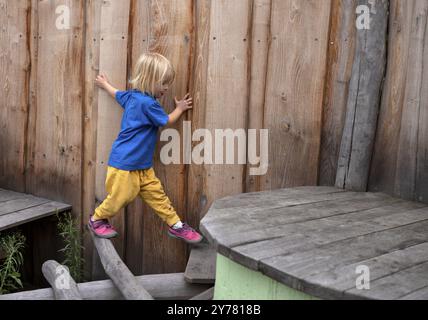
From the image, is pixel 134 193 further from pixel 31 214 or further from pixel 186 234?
pixel 31 214

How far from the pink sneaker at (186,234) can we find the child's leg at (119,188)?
12.1 inches

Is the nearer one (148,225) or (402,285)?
(402,285)

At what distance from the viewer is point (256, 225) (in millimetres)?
2270

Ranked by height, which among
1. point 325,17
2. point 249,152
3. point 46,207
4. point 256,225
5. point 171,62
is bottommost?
point 46,207

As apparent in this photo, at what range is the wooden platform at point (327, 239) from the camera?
1.76 meters

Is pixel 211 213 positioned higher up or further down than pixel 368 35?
further down

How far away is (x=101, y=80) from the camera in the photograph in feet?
10.7

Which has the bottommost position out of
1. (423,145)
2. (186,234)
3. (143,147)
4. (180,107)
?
(186,234)

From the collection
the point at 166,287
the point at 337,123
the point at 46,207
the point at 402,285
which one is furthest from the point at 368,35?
the point at 46,207

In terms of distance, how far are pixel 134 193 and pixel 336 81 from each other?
4.23ft

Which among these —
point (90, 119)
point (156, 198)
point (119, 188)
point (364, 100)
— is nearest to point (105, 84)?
point (90, 119)

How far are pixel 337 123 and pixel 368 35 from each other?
492 millimetres
